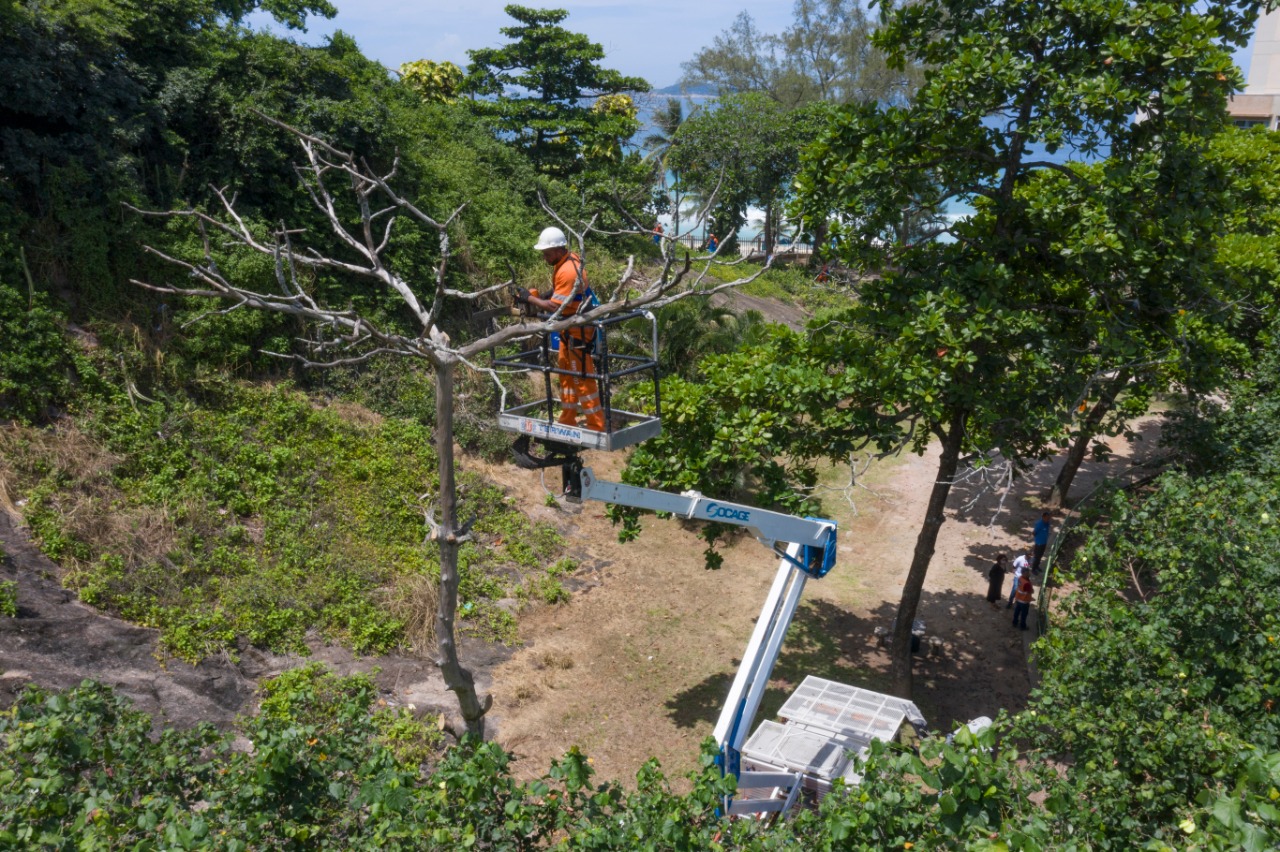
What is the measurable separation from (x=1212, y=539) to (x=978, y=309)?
290 centimetres

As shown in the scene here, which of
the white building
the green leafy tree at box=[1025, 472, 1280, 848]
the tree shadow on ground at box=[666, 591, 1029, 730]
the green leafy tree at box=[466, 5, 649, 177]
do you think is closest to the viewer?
the green leafy tree at box=[1025, 472, 1280, 848]

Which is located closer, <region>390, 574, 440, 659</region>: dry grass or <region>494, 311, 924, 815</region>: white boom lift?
<region>494, 311, 924, 815</region>: white boom lift

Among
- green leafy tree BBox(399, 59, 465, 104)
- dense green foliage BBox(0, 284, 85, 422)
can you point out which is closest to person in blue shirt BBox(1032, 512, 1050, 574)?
dense green foliage BBox(0, 284, 85, 422)

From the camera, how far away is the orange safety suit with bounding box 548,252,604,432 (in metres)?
7.20

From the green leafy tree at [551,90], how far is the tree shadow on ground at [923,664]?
739 inches

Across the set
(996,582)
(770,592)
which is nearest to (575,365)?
(770,592)

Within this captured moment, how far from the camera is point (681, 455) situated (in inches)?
411

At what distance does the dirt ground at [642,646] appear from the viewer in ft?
32.5

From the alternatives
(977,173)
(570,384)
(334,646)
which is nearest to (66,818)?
(570,384)

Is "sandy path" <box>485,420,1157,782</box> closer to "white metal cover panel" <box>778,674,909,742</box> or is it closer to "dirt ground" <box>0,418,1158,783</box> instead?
"dirt ground" <box>0,418,1158,783</box>

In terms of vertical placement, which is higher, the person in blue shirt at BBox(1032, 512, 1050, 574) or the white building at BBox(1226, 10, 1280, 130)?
the white building at BBox(1226, 10, 1280, 130)

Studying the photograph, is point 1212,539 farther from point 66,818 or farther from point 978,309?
point 66,818

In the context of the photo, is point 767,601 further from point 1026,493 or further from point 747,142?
point 747,142

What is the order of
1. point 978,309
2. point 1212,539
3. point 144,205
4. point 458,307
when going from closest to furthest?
point 1212,539
point 978,309
point 144,205
point 458,307
